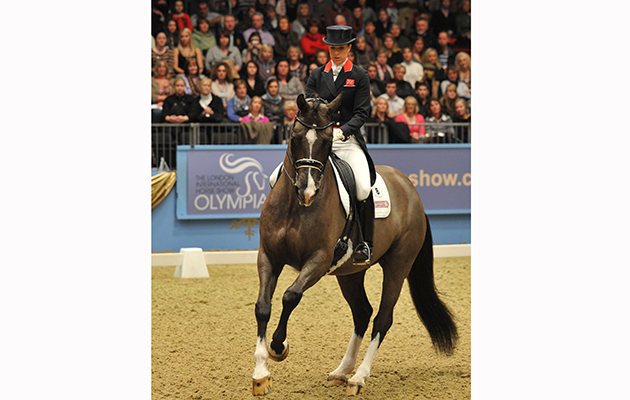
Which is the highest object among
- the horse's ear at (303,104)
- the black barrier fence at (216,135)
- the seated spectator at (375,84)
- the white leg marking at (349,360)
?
the seated spectator at (375,84)

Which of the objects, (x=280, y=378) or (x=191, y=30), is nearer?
(x=280, y=378)

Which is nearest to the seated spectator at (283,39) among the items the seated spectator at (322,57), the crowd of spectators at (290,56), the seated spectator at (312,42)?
the crowd of spectators at (290,56)

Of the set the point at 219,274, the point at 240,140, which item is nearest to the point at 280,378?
the point at 219,274

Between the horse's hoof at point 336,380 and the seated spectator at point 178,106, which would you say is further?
the seated spectator at point 178,106

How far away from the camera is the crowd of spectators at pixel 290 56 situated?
10.8m

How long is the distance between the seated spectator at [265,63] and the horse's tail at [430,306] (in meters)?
6.73

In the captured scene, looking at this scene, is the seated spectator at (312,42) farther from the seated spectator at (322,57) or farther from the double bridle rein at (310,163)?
the double bridle rein at (310,163)

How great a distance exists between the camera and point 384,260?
5.16 m

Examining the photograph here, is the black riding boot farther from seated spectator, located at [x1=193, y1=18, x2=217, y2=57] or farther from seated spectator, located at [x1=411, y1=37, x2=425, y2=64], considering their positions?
seated spectator, located at [x1=411, y1=37, x2=425, y2=64]

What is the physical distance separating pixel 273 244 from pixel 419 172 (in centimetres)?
689

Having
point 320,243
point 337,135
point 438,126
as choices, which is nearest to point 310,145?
point 337,135

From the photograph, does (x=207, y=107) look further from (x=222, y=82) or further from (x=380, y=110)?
(x=380, y=110)

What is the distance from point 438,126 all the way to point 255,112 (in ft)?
10.3

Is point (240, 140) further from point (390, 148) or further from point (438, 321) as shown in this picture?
point (438, 321)
